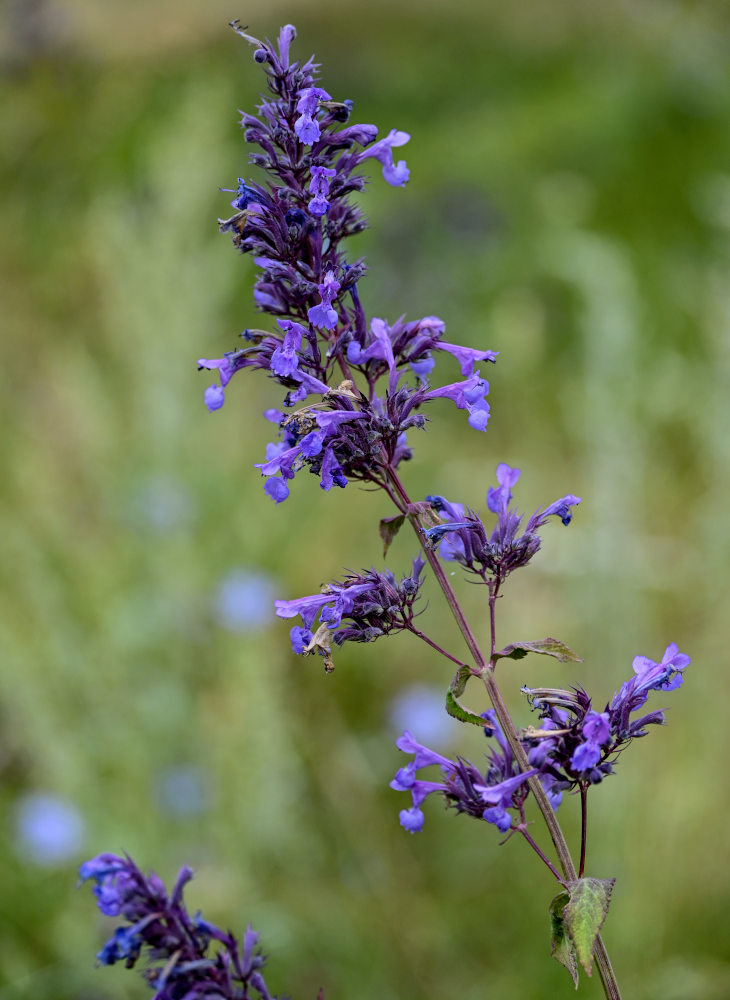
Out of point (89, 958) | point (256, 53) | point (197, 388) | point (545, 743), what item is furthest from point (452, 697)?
point (197, 388)

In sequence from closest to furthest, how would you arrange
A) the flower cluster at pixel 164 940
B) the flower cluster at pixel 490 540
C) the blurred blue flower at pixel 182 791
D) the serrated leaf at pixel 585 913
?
the serrated leaf at pixel 585 913
the flower cluster at pixel 164 940
the flower cluster at pixel 490 540
the blurred blue flower at pixel 182 791

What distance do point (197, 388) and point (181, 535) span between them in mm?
1143

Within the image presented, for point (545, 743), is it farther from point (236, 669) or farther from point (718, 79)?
point (718, 79)

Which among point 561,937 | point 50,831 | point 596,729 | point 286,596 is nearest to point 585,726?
point 596,729

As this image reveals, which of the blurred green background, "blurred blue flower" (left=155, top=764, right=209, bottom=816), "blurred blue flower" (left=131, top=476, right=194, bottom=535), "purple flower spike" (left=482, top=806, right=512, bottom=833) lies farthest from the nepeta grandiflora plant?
"blurred blue flower" (left=131, top=476, right=194, bottom=535)

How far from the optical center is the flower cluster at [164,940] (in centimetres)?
113

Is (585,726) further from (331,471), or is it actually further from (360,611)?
(331,471)

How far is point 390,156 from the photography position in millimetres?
1271

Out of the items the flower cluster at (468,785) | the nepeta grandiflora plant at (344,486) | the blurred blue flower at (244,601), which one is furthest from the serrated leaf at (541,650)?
the blurred blue flower at (244,601)

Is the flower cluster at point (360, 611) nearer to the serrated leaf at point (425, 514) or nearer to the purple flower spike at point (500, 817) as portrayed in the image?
the serrated leaf at point (425, 514)

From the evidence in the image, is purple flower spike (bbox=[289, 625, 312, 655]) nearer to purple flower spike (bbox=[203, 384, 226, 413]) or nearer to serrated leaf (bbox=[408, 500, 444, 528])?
serrated leaf (bbox=[408, 500, 444, 528])

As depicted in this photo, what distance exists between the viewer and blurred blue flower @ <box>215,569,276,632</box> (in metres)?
3.30

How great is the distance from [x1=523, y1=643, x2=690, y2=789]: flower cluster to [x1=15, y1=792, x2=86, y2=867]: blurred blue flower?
83.9 inches

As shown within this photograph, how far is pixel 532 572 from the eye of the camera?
4.77m
